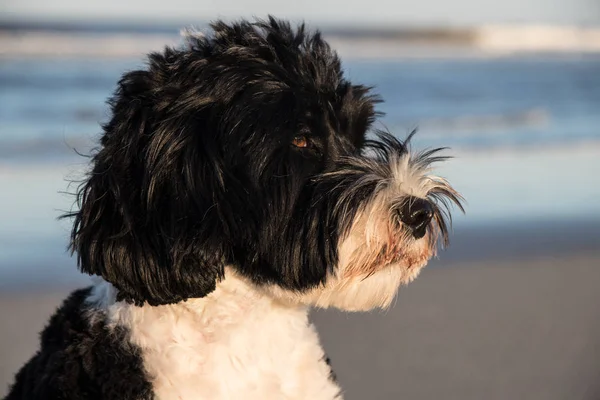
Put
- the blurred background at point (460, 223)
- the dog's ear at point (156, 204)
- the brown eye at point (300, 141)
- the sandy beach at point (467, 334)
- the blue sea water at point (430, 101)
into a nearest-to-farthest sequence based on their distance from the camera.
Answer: the dog's ear at point (156, 204)
the brown eye at point (300, 141)
the sandy beach at point (467, 334)
the blurred background at point (460, 223)
the blue sea water at point (430, 101)

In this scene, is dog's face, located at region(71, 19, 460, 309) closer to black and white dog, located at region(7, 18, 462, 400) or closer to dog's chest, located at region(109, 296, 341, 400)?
black and white dog, located at region(7, 18, 462, 400)

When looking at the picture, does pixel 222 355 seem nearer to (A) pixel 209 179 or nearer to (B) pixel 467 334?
(A) pixel 209 179

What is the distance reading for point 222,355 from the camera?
121 inches

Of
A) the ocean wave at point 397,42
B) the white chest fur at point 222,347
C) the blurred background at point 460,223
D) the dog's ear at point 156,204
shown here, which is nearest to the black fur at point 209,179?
the dog's ear at point 156,204

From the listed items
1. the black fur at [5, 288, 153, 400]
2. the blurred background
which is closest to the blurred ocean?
the blurred background

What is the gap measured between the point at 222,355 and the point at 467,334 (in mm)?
2645

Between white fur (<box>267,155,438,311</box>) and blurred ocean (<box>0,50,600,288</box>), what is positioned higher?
blurred ocean (<box>0,50,600,288</box>)

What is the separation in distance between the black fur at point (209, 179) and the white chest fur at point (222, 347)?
0.41ft

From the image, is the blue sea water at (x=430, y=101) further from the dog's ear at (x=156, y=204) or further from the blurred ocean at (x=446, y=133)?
the dog's ear at (x=156, y=204)

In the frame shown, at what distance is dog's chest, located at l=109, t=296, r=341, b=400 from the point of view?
9.98 feet

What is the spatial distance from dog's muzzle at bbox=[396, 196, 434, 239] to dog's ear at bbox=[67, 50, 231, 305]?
1.89 ft

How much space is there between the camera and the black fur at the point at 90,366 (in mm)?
2996

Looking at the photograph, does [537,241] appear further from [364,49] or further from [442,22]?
[442,22]

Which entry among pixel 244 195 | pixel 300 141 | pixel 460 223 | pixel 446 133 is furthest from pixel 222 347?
pixel 446 133
